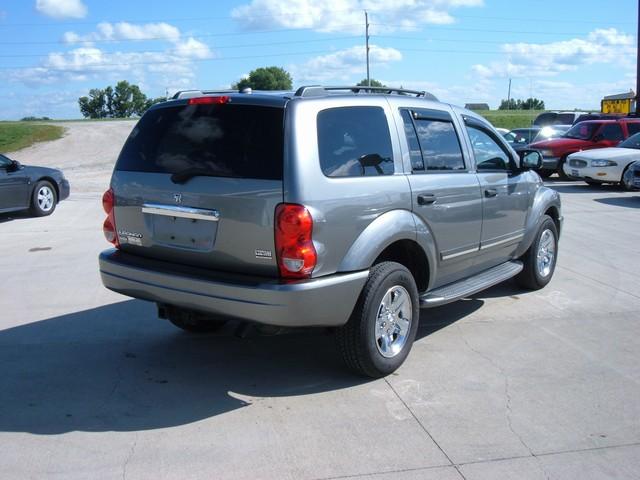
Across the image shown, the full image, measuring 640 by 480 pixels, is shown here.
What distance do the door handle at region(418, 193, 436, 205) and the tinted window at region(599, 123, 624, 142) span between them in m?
16.3

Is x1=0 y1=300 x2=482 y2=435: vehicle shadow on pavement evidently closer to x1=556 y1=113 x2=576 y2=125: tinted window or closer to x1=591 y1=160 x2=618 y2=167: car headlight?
x1=591 y1=160 x2=618 y2=167: car headlight

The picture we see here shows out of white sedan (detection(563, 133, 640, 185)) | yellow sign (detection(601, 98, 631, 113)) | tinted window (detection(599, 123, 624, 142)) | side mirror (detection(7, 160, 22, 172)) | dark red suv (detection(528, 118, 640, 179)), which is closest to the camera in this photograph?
side mirror (detection(7, 160, 22, 172))

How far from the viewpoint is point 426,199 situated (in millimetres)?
5105

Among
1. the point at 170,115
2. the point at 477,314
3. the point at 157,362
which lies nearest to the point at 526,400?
the point at 477,314

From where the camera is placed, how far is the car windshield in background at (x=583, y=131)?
19703mm

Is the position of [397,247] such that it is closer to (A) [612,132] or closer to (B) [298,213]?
(B) [298,213]

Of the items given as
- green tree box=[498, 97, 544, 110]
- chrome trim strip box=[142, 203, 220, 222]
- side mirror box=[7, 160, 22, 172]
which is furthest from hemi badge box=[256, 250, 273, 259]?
green tree box=[498, 97, 544, 110]

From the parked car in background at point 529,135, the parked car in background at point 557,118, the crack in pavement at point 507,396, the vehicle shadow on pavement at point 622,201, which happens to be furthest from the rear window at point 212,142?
the parked car in background at point 557,118

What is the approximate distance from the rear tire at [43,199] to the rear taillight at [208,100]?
919cm

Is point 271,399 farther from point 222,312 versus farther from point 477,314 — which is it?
point 477,314

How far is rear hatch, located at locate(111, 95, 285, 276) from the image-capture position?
167 inches

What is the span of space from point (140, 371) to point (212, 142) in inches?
70.9

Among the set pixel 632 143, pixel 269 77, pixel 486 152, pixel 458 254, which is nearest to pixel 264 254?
pixel 458 254

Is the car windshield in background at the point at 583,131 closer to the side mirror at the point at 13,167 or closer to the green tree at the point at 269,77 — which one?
the side mirror at the point at 13,167
